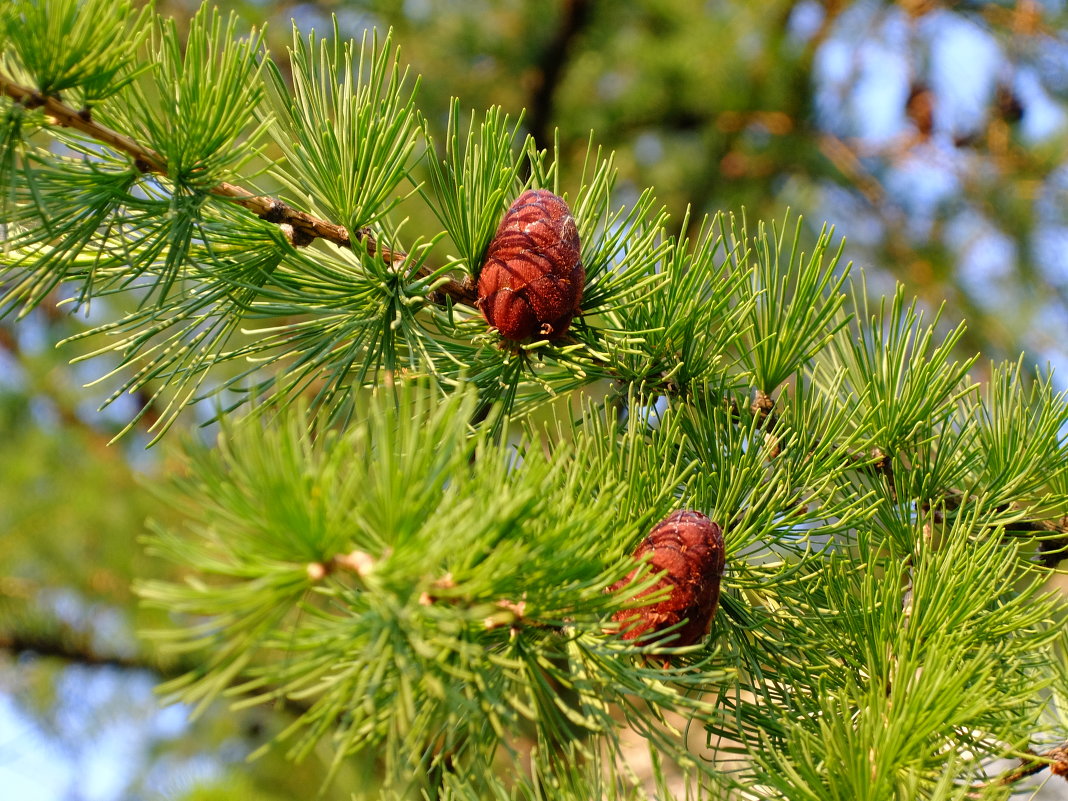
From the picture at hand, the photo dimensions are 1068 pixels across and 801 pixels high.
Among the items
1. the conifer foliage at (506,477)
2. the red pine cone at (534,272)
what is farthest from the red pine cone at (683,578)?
the red pine cone at (534,272)

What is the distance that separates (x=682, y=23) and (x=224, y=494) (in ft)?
8.76

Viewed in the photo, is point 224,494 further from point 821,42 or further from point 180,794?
point 821,42

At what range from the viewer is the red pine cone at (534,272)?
479 millimetres

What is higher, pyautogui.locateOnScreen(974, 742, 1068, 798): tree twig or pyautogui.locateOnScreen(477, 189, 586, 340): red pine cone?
pyautogui.locateOnScreen(477, 189, 586, 340): red pine cone

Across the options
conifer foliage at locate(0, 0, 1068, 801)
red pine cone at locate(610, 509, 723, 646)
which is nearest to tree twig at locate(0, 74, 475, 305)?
conifer foliage at locate(0, 0, 1068, 801)

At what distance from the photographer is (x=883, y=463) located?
562 millimetres

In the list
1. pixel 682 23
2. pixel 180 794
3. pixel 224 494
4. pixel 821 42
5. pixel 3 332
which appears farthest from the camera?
pixel 3 332

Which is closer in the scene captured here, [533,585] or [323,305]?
[533,585]

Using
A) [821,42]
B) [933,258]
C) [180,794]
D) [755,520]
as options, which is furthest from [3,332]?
[755,520]

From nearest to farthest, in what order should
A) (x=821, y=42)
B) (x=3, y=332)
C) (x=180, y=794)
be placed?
1. (x=180, y=794)
2. (x=821, y=42)
3. (x=3, y=332)

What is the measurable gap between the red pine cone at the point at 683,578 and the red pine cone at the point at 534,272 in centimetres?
13

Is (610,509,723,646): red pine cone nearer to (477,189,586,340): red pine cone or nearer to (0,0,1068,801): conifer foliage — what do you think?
(0,0,1068,801): conifer foliage

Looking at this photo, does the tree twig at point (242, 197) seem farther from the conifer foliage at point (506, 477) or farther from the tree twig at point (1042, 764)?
the tree twig at point (1042, 764)

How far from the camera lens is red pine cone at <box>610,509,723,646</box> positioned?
409mm
